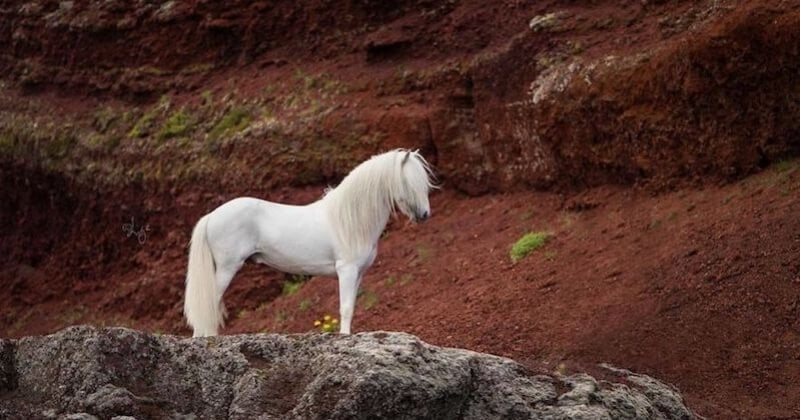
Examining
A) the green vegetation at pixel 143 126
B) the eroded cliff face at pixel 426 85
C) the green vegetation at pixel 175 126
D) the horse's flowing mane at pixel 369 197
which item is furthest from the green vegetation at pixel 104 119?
the horse's flowing mane at pixel 369 197

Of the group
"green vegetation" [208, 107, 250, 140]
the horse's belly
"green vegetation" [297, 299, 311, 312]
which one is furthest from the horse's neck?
"green vegetation" [208, 107, 250, 140]

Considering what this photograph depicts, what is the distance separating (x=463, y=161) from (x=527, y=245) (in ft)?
10.7

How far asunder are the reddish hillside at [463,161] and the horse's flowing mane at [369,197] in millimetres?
1999

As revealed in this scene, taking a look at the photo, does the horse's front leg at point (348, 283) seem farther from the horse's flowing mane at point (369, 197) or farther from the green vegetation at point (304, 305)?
the green vegetation at point (304, 305)

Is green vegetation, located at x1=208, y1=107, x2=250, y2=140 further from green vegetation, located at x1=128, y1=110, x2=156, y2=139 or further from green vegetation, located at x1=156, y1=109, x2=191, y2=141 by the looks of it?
green vegetation, located at x1=128, y1=110, x2=156, y2=139

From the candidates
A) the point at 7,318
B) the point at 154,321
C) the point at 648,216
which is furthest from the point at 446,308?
the point at 7,318

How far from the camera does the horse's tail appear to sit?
39.2 ft

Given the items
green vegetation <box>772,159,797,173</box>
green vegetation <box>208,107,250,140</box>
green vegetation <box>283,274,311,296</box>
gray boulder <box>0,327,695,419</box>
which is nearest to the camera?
gray boulder <box>0,327,695,419</box>

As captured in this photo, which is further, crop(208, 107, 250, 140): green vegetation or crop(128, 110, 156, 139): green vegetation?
crop(128, 110, 156, 139): green vegetation

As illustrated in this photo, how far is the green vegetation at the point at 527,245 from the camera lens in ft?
53.3

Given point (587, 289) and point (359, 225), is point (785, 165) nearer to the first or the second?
point (587, 289)

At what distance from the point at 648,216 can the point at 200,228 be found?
19.9 feet

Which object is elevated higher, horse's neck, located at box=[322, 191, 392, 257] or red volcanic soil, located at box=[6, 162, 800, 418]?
horse's neck, located at box=[322, 191, 392, 257]

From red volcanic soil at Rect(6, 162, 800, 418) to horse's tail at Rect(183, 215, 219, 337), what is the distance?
2.86 m
